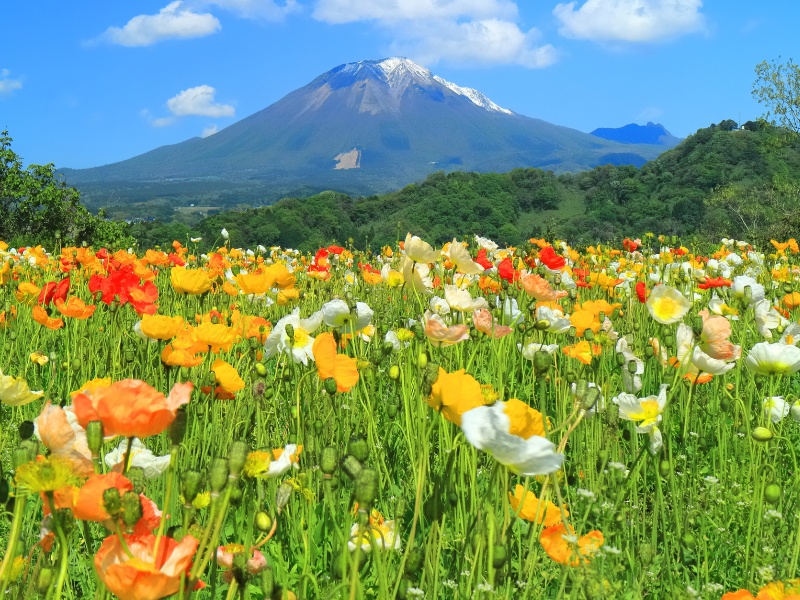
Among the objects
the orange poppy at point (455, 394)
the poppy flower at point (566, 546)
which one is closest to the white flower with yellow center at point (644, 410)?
the poppy flower at point (566, 546)

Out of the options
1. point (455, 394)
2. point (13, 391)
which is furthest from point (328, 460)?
point (13, 391)

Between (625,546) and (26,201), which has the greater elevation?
(26,201)

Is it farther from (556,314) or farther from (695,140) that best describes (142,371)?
(695,140)

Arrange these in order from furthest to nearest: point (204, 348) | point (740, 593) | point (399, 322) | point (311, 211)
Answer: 1. point (311, 211)
2. point (399, 322)
3. point (204, 348)
4. point (740, 593)

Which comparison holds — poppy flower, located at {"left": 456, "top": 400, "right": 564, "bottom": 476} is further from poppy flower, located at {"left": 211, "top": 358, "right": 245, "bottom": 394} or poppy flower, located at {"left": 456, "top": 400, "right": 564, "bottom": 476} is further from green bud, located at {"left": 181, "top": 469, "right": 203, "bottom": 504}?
poppy flower, located at {"left": 211, "top": 358, "right": 245, "bottom": 394}

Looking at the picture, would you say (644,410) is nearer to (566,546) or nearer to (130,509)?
(566,546)

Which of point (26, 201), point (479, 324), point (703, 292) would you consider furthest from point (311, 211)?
point (479, 324)
